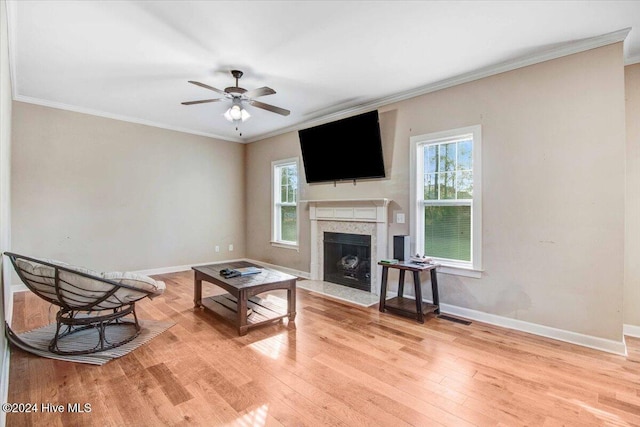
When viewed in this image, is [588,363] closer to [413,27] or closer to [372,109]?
[413,27]

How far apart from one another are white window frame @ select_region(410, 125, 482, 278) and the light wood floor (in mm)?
668

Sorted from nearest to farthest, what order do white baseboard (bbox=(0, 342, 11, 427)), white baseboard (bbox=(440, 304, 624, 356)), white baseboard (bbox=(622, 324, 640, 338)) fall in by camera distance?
white baseboard (bbox=(0, 342, 11, 427)), white baseboard (bbox=(440, 304, 624, 356)), white baseboard (bbox=(622, 324, 640, 338))

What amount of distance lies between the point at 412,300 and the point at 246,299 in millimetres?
1994

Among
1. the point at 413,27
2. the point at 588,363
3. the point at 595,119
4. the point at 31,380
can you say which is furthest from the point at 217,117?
the point at 588,363

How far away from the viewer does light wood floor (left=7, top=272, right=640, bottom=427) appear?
179cm

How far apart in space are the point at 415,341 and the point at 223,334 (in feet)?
5.91

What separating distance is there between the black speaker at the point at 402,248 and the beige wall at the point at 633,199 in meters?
2.05

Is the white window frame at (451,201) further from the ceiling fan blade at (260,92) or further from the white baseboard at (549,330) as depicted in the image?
the ceiling fan blade at (260,92)

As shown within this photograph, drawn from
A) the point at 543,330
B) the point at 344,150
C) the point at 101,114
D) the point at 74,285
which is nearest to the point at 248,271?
the point at 74,285

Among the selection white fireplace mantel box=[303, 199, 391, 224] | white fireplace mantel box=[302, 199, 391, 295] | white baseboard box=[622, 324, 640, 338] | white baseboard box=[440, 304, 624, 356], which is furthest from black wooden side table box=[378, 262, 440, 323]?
white baseboard box=[622, 324, 640, 338]

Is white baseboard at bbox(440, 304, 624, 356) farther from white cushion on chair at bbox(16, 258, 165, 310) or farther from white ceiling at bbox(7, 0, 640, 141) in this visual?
white cushion on chair at bbox(16, 258, 165, 310)

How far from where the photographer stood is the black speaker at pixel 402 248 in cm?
360

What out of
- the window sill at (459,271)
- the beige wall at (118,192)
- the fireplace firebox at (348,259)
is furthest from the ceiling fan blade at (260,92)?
the beige wall at (118,192)

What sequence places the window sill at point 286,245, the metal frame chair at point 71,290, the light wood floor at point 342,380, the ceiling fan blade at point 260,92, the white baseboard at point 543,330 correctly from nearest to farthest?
the light wood floor at point 342,380
the metal frame chair at point 71,290
the white baseboard at point 543,330
the ceiling fan blade at point 260,92
the window sill at point 286,245
